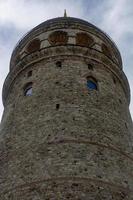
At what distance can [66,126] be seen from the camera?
1327 centimetres

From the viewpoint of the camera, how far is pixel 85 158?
12.1 metres

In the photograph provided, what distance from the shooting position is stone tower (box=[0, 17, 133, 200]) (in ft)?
37.9

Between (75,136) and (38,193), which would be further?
(75,136)

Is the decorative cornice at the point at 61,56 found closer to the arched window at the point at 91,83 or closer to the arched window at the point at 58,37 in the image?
the arched window at the point at 91,83

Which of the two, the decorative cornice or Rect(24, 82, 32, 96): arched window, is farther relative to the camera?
the decorative cornice

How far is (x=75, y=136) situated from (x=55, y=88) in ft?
9.84

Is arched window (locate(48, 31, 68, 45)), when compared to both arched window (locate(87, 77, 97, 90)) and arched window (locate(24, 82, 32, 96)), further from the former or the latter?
arched window (locate(87, 77, 97, 90))

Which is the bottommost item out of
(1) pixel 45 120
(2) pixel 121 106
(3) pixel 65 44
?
(1) pixel 45 120

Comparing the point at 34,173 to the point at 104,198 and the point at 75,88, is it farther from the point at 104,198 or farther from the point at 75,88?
the point at 75,88

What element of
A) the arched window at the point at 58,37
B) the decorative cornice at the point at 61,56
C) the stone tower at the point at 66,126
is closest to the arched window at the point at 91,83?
the stone tower at the point at 66,126

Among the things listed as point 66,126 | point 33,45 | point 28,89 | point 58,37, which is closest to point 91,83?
point 28,89

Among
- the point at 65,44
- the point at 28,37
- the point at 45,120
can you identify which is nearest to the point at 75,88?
the point at 45,120

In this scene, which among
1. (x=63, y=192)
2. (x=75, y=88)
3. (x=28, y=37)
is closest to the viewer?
(x=63, y=192)

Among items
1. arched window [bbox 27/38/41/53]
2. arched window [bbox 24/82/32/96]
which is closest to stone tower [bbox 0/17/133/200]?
arched window [bbox 24/82/32/96]
